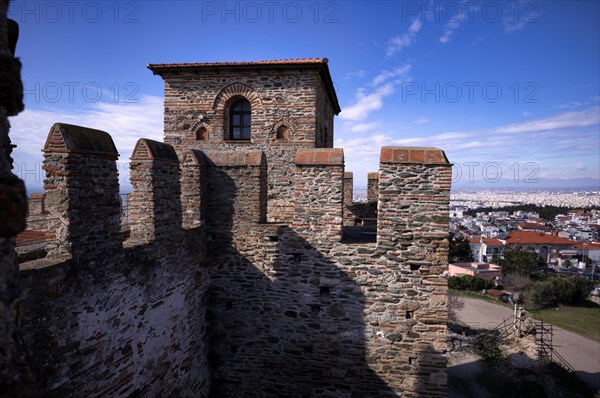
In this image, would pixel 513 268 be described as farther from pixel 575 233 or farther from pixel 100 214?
pixel 100 214

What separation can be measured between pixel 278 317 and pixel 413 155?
3.84 m

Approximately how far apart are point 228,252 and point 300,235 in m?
1.48

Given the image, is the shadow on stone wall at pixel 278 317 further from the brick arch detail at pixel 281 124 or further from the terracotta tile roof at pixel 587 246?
the terracotta tile roof at pixel 587 246

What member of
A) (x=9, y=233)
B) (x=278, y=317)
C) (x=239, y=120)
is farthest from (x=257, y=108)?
(x=9, y=233)

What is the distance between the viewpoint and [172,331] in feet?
17.5

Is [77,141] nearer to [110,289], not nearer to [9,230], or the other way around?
[110,289]

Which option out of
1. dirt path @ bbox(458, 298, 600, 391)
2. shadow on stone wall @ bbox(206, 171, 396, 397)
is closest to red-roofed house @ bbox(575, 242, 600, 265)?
dirt path @ bbox(458, 298, 600, 391)

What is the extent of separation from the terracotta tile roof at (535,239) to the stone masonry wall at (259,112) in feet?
215

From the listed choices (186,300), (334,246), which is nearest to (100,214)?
(186,300)

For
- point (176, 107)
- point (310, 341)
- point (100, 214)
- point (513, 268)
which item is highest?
point (176, 107)

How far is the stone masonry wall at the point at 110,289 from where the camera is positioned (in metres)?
3.42

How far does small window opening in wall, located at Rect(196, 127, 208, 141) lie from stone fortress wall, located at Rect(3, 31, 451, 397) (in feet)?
15.1

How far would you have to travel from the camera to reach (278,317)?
6.22 meters

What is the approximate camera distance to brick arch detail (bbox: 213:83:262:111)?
10.2 metres
